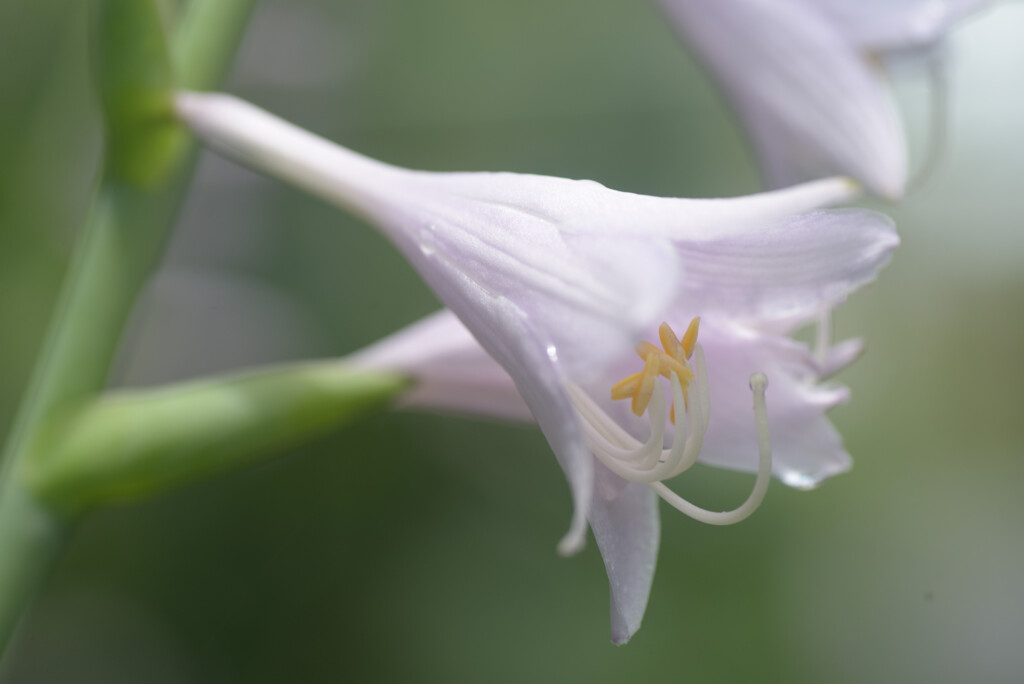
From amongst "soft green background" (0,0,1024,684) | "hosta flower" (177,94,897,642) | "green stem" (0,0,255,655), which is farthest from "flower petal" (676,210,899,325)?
"soft green background" (0,0,1024,684)

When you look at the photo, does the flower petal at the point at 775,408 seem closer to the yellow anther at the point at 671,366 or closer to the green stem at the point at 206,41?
the yellow anther at the point at 671,366

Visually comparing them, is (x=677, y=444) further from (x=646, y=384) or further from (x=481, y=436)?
(x=481, y=436)

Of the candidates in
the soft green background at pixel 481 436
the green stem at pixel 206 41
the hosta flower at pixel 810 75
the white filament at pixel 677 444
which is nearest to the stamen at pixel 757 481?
the white filament at pixel 677 444

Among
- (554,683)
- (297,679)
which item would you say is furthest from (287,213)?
(554,683)

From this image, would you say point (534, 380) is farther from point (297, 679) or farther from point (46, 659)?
point (46, 659)

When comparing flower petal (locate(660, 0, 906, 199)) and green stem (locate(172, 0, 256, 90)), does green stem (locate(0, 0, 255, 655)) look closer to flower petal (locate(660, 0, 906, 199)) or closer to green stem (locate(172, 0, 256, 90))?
green stem (locate(172, 0, 256, 90))
